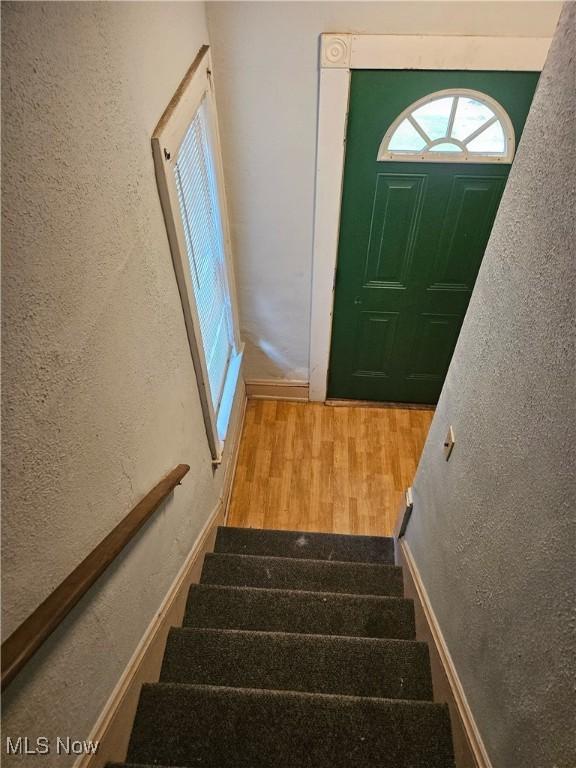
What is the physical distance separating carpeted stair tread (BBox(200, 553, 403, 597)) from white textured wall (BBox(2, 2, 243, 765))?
76 cm

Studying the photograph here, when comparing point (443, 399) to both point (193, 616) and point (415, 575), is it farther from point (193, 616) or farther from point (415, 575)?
point (193, 616)

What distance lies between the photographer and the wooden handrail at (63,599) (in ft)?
2.54

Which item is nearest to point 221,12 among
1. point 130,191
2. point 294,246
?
point 294,246

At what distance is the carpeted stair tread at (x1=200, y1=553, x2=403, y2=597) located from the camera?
2.25 meters

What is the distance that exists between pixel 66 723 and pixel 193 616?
962 mm

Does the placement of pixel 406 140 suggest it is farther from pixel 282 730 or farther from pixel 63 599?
pixel 282 730

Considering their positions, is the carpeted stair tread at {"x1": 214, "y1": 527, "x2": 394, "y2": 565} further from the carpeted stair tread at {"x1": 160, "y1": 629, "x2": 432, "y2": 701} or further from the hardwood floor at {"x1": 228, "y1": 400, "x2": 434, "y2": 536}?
the carpeted stair tread at {"x1": 160, "y1": 629, "x2": 432, "y2": 701}

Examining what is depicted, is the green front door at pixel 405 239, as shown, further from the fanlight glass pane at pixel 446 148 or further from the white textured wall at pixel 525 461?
the white textured wall at pixel 525 461

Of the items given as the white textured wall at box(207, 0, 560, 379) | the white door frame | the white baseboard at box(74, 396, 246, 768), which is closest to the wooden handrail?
the white baseboard at box(74, 396, 246, 768)

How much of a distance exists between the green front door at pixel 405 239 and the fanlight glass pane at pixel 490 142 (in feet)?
0.23

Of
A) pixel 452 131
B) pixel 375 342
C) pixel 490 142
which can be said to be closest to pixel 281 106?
pixel 452 131

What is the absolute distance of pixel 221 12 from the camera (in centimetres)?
204

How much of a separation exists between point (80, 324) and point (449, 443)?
125 cm

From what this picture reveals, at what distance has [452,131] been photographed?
2.38 m
